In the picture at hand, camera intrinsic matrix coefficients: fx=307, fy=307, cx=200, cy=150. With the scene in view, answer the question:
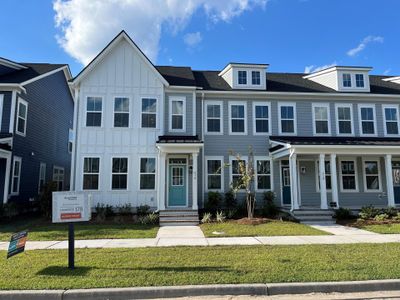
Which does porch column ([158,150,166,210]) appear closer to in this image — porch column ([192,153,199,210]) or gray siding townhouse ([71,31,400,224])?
gray siding townhouse ([71,31,400,224])

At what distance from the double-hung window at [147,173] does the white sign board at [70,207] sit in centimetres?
858

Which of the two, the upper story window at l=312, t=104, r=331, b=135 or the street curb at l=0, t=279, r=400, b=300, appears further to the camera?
the upper story window at l=312, t=104, r=331, b=135

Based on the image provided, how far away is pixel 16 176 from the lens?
15531 mm

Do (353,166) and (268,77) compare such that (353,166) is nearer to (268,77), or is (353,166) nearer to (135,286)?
(268,77)

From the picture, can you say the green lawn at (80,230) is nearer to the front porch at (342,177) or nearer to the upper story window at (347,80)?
the front porch at (342,177)

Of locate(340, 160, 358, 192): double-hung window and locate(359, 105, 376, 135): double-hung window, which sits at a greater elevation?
locate(359, 105, 376, 135): double-hung window

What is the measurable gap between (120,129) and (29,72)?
23.1ft

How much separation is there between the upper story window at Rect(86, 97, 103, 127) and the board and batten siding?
0.19 meters

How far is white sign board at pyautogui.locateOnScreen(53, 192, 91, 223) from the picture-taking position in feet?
21.0

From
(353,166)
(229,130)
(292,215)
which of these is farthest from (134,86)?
(353,166)

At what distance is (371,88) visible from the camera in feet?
59.7

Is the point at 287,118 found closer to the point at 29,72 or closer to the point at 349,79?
the point at 349,79

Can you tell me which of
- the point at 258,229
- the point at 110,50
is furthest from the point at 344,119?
the point at 110,50

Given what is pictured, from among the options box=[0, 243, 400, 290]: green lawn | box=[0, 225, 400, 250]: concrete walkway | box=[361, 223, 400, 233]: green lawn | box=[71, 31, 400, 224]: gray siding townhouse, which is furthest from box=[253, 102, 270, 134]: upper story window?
box=[0, 243, 400, 290]: green lawn
